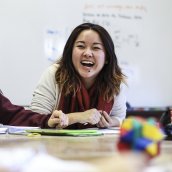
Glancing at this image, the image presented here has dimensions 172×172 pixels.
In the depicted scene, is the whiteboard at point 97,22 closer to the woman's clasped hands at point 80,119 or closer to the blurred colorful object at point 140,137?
the woman's clasped hands at point 80,119

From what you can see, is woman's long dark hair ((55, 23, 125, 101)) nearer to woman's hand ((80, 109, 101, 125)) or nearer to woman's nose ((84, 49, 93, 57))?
woman's nose ((84, 49, 93, 57))

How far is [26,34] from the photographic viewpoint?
2420 millimetres

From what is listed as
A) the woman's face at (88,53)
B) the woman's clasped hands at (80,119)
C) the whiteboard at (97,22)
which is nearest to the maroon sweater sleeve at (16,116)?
the woman's clasped hands at (80,119)

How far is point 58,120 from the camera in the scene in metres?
1.16

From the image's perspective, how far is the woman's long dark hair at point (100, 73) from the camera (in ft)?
5.08

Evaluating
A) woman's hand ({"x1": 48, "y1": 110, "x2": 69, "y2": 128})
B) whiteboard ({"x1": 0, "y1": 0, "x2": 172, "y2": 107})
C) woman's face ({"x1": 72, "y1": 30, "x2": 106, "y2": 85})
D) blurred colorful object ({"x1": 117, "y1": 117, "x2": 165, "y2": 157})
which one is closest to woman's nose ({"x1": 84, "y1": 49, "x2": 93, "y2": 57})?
woman's face ({"x1": 72, "y1": 30, "x2": 106, "y2": 85})

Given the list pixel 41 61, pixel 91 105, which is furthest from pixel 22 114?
pixel 41 61

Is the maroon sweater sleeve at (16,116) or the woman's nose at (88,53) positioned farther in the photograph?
the woman's nose at (88,53)

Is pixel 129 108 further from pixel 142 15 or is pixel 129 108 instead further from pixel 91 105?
pixel 91 105


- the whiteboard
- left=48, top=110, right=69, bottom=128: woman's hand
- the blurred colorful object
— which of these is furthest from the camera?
the whiteboard

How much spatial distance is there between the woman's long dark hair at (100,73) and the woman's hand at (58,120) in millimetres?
344

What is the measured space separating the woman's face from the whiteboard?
0.89 metres

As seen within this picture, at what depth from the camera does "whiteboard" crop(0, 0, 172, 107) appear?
2393 mm

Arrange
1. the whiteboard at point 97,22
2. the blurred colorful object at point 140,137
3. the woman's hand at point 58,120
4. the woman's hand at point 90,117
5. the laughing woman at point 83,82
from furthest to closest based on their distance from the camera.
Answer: the whiteboard at point 97,22 < the laughing woman at point 83,82 < the woman's hand at point 90,117 < the woman's hand at point 58,120 < the blurred colorful object at point 140,137
